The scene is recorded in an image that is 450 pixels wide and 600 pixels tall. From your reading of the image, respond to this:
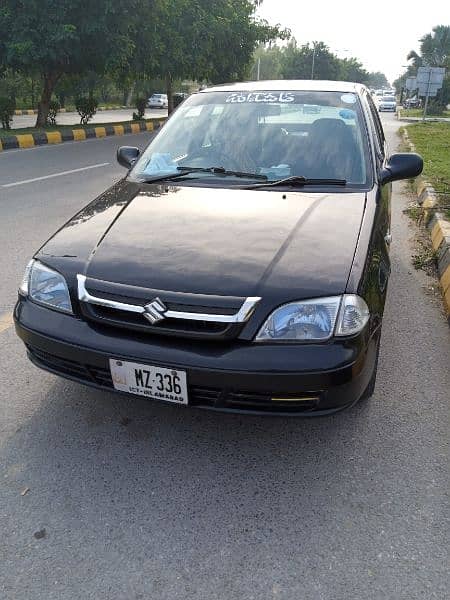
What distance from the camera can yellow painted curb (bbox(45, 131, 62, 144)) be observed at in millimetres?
15023

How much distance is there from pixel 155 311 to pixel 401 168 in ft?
6.36

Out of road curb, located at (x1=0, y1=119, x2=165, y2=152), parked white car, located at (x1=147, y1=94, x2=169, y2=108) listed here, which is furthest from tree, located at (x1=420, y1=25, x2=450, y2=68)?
road curb, located at (x1=0, y1=119, x2=165, y2=152)

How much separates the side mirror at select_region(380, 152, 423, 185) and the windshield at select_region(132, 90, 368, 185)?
0.19 m

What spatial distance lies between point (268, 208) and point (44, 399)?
1492 mm

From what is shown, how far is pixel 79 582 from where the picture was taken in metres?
1.76

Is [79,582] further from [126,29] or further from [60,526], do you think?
[126,29]

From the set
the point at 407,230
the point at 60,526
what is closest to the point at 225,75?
the point at 407,230

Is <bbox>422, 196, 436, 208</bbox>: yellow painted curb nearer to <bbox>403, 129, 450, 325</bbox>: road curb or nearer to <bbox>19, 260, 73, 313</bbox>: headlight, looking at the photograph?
<bbox>403, 129, 450, 325</bbox>: road curb

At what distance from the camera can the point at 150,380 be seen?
210 cm

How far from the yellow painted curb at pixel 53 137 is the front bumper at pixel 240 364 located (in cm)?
1420

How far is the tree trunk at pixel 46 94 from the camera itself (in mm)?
16562

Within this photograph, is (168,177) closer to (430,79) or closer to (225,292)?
(225,292)

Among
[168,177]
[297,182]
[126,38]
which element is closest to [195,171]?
[168,177]

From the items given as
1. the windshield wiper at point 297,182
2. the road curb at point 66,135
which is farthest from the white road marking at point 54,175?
the windshield wiper at point 297,182
